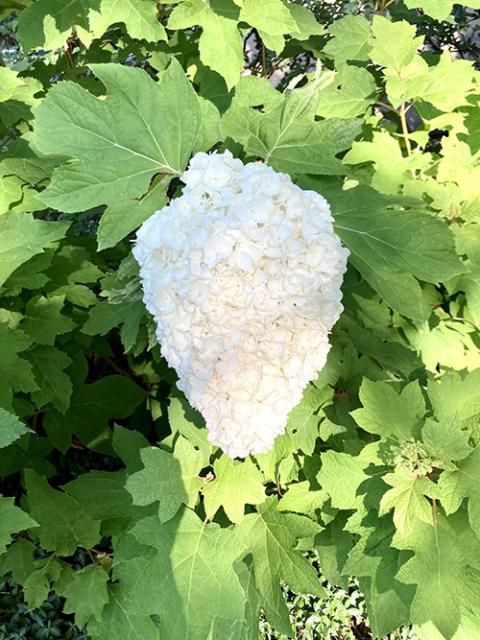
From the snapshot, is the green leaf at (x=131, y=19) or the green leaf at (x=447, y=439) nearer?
the green leaf at (x=447, y=439)

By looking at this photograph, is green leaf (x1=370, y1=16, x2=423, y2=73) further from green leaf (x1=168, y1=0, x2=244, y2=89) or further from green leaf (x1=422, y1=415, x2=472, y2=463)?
green leaf (x1=422, y1=415, x2=472, y2=463)

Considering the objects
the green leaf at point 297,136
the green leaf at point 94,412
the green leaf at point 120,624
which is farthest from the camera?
the green leaf at point 94,412

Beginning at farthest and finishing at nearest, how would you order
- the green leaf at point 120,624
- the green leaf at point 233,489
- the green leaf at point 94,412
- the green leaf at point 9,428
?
the green leaf at point 94,412
the green leaf at point 120,624
the green leaf at point 233,489
the green leaf at point 9,428

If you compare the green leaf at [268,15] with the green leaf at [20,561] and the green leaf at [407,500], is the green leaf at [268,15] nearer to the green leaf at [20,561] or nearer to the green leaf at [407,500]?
the green leaf at [407,500]

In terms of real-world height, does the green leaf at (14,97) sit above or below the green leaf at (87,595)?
above

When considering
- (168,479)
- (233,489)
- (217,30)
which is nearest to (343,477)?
(233,489)

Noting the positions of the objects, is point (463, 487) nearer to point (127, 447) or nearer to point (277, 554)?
point (277, 554)

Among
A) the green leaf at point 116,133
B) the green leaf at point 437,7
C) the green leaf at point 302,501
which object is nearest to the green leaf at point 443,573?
the green leaf at point 302,501
